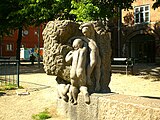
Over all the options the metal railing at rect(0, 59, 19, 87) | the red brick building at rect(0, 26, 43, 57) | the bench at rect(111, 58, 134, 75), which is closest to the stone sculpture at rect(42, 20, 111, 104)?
the metal railing at rect(0, 59, 19, 87)

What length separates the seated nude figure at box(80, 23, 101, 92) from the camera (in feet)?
19.6

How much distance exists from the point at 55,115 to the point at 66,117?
390 mm

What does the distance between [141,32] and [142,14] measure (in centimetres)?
225

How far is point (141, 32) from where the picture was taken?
3147cm

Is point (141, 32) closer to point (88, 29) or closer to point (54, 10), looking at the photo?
point (54, 10)

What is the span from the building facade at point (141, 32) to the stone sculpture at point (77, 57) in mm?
24889

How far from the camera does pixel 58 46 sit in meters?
6.36

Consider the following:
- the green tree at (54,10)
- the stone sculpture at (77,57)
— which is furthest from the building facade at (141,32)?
the stone sculpture at (77,57)

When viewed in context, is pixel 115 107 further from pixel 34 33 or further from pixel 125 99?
pixel 34 33

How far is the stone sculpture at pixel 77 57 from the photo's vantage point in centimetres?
599

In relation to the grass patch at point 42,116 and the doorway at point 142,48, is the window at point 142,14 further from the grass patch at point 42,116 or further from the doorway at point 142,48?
the grass patch at point 42,116

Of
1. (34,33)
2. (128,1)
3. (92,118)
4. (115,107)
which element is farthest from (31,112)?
(34,33)

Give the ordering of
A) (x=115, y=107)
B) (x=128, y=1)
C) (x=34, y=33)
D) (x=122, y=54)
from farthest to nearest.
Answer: (x=34, y=33) → (x=122, y=54) → (x=128, y=1) → (x=115, y=107)

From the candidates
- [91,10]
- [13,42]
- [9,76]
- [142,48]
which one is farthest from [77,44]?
[13,42]
